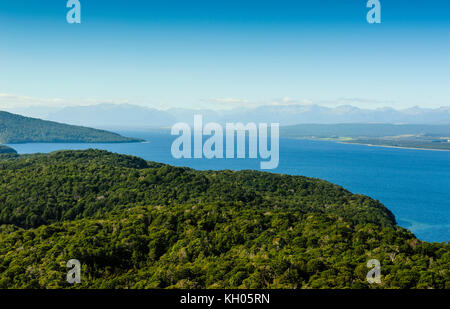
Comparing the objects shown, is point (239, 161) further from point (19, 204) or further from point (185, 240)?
point (185, 240)

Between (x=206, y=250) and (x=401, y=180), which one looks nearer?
(x=206, y=250)

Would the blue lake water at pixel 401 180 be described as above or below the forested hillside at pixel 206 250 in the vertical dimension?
below

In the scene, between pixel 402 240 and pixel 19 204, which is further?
pixel 19 204

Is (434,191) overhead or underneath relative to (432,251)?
underneath

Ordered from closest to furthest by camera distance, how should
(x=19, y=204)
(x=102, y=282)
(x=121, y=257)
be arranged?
(x=102, y=282)
(x=121, y=257)
(x=19, y=204)

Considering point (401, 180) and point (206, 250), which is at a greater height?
point (206, 250)

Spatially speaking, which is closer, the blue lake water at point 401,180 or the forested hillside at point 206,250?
the forested hillside at point 206,250

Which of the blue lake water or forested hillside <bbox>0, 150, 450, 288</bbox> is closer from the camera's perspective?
forested hillside <bbox>0, 150, 450, 288</bbox>

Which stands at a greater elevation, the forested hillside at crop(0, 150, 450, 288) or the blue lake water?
the forested hillside at crop(0, 150, 450, 288)
